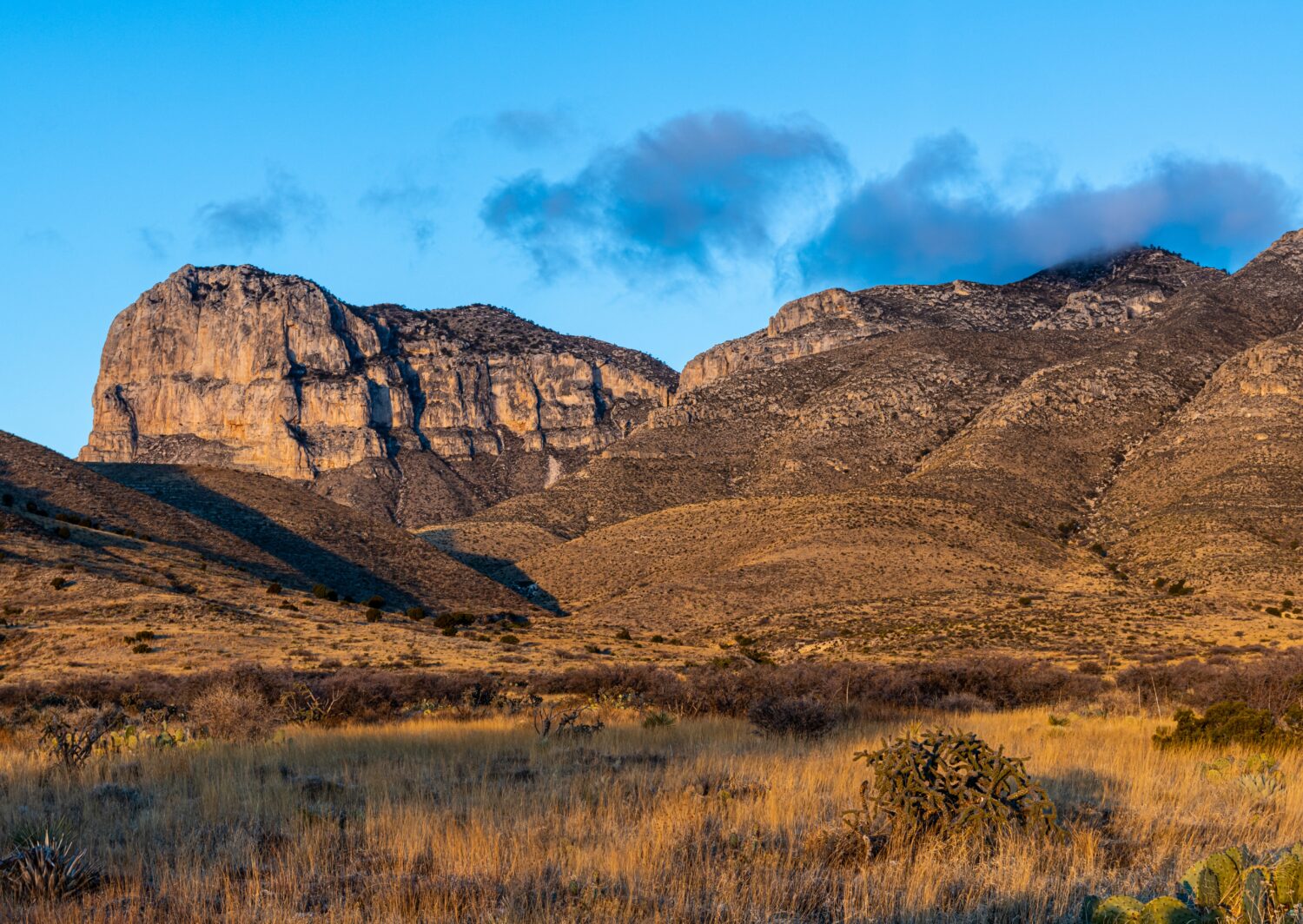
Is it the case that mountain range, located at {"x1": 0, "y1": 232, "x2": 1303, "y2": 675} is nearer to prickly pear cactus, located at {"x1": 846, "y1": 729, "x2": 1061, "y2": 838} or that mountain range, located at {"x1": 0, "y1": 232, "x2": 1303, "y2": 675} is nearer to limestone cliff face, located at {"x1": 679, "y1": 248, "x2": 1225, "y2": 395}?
limestone cliff face, located at {"x1": 679, "y1": 248, "x2": 1225, "y2": 395}

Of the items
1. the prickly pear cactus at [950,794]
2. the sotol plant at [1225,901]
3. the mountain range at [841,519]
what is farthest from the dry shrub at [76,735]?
the mountain range at [841,519]

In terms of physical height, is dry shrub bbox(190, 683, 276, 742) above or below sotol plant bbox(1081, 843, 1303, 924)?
below

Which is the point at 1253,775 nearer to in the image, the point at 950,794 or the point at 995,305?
the point at 950,794

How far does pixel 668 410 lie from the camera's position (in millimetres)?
121500

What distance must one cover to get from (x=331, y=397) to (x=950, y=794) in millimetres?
184772

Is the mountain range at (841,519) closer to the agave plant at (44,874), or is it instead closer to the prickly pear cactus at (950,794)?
the agave plant at (44,874)

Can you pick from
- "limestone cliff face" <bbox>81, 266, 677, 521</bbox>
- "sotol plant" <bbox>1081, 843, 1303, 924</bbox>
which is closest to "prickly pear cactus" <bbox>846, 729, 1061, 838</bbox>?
"sotol plant" <bbox>1081, 843, 1303, 924</bbox>

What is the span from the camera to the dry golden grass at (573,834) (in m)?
5.56

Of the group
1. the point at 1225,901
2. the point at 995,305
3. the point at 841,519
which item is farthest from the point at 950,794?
the point at 995,305

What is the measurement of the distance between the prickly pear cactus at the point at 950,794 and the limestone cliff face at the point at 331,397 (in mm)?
161366

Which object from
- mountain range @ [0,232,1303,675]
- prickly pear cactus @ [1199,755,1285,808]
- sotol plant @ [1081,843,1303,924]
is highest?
mountain range @ [0,232,1303,675]

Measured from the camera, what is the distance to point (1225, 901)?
5.23m

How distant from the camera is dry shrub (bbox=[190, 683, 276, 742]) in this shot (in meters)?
12.7

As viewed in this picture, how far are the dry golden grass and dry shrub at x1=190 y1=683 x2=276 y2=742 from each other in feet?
3.72
